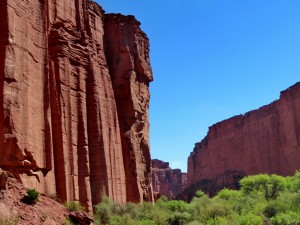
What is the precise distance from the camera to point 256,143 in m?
81.0

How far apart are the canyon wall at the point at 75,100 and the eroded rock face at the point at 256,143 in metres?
36.1

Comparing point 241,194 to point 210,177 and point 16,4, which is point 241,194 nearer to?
point 16,4

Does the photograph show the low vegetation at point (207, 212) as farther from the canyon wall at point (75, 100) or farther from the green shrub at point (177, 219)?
the canyon wall at point (75, 100)

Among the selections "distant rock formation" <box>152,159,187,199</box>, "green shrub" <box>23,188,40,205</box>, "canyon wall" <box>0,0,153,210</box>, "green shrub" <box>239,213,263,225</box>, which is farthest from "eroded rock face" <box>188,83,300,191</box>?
"green shrub" <box>23,188,40,205</box>

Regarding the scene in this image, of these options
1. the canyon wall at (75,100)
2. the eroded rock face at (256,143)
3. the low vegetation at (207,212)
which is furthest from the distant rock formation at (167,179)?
the canyon wall at (75,100)

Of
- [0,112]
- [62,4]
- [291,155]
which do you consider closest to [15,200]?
[0,112]

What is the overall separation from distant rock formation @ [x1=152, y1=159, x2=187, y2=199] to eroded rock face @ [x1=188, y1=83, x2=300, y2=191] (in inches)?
827

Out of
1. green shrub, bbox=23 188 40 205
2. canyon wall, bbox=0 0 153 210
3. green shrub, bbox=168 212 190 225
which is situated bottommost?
green shrub, bbox=168 212 190 225

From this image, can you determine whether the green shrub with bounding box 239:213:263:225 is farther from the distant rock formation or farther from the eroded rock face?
the distant rock formation

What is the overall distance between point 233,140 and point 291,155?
58.2 ft

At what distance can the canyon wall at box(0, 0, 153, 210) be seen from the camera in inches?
864

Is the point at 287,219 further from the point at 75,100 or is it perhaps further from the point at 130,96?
the point at 75,100

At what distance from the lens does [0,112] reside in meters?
21.1

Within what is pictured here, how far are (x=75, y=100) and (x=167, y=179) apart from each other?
100004mm
